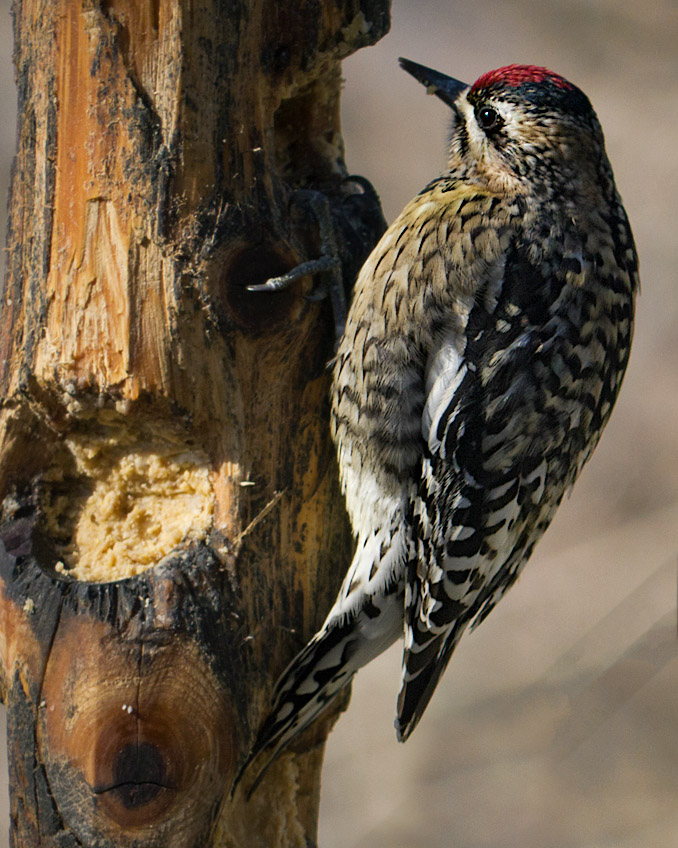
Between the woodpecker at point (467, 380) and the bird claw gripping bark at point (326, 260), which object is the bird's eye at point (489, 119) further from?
the bird claw gripping bark at point (326, 260)

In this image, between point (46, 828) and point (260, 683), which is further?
point (260, 683)

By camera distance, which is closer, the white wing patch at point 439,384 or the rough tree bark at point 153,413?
the rough tree bark at point 153,413

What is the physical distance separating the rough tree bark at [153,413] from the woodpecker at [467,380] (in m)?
0.13

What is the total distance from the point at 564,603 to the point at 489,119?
3.86 metres

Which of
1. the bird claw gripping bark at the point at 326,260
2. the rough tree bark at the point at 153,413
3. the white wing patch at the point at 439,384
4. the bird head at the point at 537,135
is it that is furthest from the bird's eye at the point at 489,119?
the white wing patch at the point at 439,384

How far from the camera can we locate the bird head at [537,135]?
244cm

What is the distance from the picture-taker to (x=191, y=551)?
2219 mm

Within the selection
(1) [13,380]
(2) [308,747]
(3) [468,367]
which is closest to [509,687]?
(2) [308,747]

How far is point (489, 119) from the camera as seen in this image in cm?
255

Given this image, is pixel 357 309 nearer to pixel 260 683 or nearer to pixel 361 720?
pixel 260 683

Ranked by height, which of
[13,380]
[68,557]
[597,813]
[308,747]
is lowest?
[597,813]

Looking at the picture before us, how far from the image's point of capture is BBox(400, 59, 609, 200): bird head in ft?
8.00

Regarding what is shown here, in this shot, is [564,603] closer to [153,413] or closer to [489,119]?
[489,119]

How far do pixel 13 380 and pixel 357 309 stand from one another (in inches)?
33.4
